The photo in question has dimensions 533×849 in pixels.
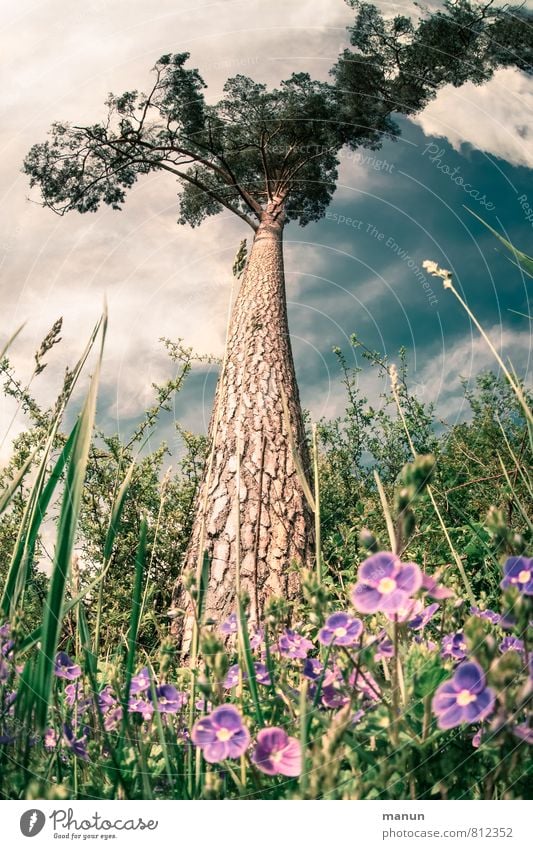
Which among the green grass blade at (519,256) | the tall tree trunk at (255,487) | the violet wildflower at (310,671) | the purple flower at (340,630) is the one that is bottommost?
the violet wildflower at (310,671)

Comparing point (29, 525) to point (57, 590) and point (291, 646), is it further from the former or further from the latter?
point (291, 646)

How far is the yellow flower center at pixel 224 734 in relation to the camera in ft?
2.11

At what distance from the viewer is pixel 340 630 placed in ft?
2.52

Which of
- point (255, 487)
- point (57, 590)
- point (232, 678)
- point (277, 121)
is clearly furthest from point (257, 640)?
point (277, 121)

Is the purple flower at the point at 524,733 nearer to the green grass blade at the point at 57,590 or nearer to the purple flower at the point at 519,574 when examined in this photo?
the purple flower at the point at 519,574

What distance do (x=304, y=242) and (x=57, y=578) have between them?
315 centimetres

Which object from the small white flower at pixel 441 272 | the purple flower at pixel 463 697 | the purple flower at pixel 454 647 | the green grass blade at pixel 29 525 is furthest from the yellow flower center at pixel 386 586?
the small white flower at pixel 441 272

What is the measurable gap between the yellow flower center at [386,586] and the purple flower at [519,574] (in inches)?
5.8

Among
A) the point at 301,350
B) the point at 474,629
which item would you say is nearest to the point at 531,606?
the point at 474,629

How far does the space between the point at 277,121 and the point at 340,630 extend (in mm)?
5158

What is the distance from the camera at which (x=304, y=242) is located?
3422 mm

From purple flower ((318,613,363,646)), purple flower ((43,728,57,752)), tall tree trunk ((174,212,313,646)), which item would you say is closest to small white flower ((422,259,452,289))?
purple flower ((318,613,363,646))

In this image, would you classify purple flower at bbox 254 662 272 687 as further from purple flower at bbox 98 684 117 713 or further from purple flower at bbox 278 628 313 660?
purple flower at bbox 98 684 117 713

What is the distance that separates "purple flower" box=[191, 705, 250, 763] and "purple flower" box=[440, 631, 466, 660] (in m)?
0.44
